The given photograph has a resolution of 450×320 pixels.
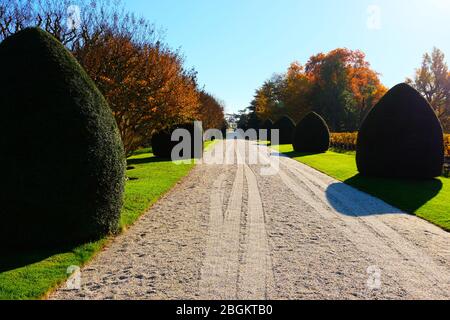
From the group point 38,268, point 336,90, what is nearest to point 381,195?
point 38,268

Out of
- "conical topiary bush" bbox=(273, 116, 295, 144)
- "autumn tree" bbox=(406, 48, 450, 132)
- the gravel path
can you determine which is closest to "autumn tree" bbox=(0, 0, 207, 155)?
the gravel path

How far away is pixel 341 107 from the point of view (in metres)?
47.8

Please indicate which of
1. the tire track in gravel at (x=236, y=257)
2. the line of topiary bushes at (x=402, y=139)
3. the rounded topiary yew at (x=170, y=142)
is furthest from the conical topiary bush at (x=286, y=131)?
the tire track in gravel at (x=236, y=257)

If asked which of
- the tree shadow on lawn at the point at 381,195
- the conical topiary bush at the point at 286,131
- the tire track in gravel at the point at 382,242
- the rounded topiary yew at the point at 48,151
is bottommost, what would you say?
the tire track in gravel at the point at 382,242

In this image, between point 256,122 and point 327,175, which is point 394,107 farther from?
point 256,122

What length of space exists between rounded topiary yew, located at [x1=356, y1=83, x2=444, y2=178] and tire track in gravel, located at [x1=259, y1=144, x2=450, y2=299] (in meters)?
2.57

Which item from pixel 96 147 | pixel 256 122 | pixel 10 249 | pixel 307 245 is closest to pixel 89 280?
pixel 10 249

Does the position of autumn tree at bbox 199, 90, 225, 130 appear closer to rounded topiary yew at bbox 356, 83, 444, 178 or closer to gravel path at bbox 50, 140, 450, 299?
rounded topiary yew at bbox 356, 83, 444, 178

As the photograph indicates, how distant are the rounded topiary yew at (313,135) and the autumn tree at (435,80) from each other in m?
30.9

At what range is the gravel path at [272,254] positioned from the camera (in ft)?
13.1

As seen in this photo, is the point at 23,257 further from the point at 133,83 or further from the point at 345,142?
the point at 345,142

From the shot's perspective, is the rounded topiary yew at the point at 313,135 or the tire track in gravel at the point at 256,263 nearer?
the tire track in gravel at the point at 256,263

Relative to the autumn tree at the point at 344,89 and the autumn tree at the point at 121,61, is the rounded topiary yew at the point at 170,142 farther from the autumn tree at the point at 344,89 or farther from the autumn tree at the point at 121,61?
the autumn tree at the point at 344,89

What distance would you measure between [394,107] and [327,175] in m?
3.55
